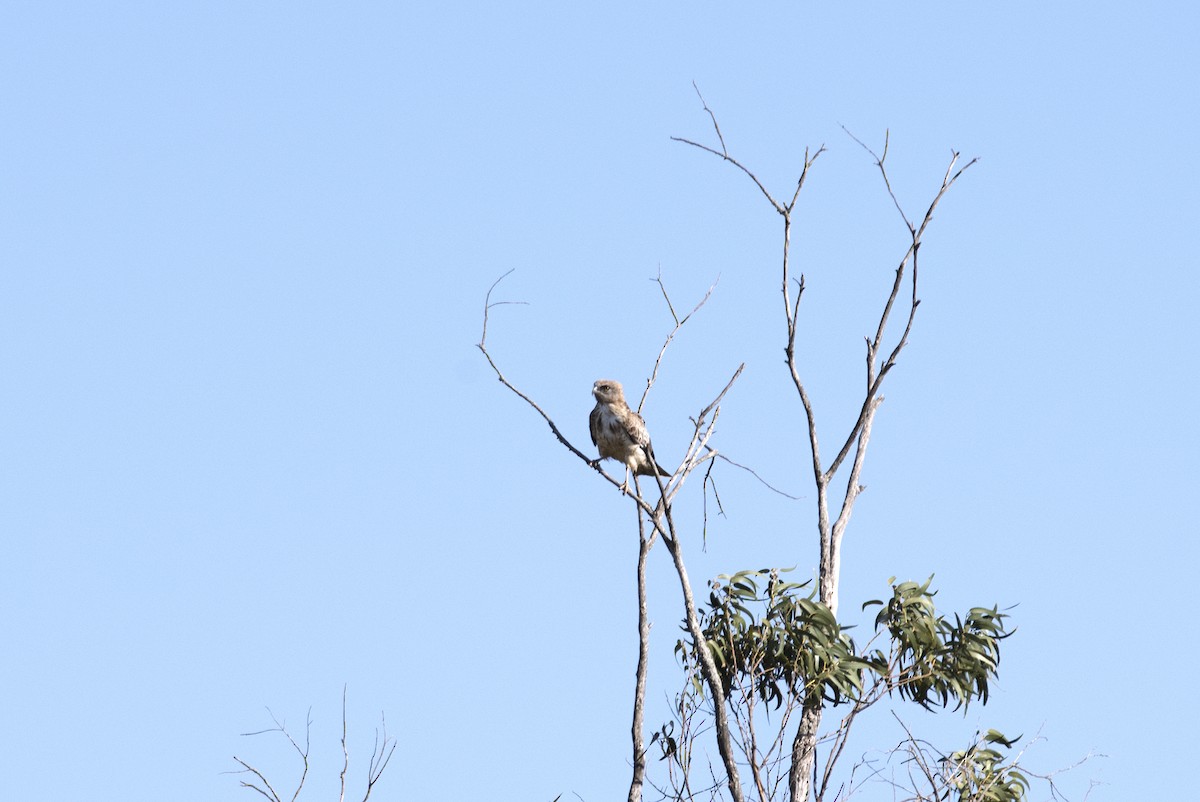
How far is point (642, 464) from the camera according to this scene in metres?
13.2

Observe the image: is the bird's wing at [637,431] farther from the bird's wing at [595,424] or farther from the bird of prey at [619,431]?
the bird's wing at [595,424]

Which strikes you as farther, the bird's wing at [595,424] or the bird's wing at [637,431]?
the bird's wing at [595,424]

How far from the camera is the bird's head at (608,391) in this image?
43.6 feet

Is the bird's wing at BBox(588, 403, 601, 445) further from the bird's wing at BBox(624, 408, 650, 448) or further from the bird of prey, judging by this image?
the bird's wing at BBox(624, 408, 650, 448)

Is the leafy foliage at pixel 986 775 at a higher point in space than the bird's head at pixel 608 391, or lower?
lower

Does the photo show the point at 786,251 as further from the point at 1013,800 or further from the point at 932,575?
the point at 1013,800

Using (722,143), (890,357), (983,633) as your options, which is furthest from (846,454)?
(722,143)

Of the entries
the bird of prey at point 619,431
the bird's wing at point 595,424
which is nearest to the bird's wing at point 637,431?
the bird of prey at point 619,431

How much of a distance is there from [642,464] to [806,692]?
3051 millimetres

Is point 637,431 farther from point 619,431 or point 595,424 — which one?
point 595,424

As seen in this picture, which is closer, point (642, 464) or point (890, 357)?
point (890, 357)

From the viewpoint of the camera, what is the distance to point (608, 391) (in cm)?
1332

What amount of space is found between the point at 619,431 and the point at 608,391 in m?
0.43

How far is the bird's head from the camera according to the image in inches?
523
